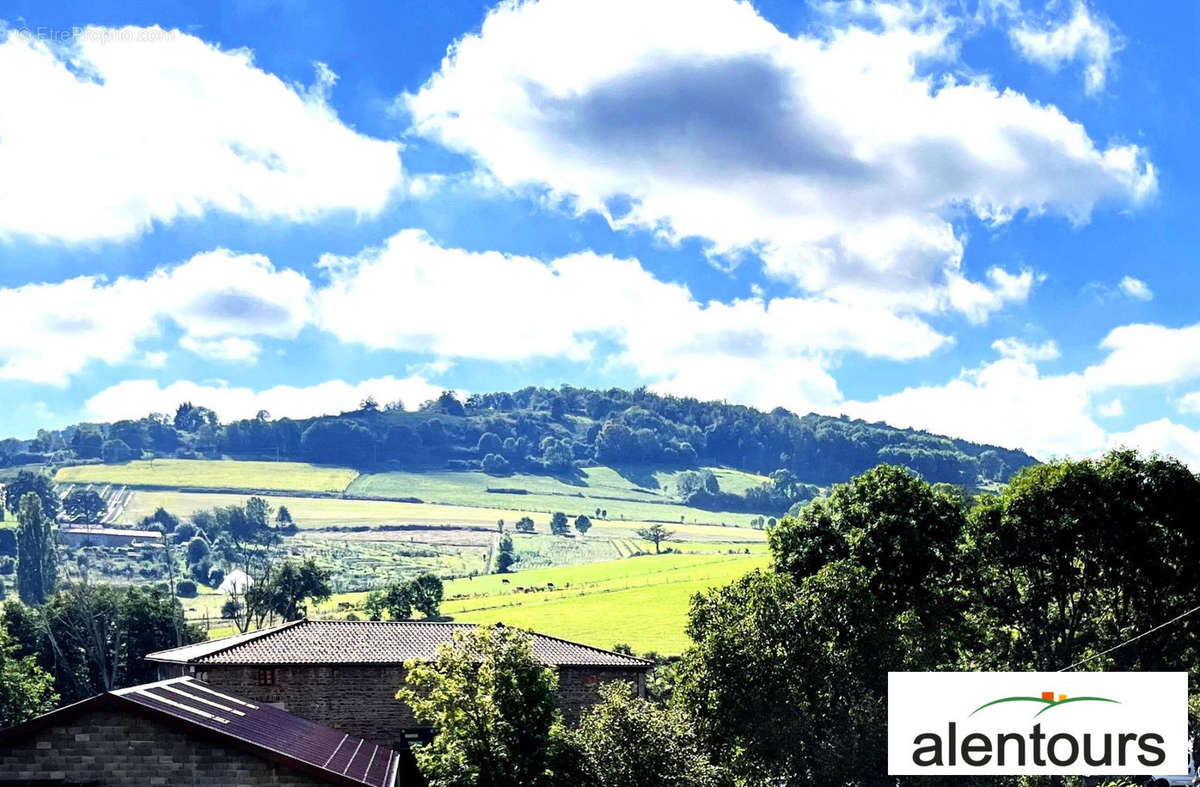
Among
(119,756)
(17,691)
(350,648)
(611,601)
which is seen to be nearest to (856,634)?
(350,648)

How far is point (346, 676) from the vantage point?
156 ft

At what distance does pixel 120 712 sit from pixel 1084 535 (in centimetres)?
3596

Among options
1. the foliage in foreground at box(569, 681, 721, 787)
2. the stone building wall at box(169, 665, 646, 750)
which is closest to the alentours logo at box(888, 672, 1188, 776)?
the foliage in foreground at box(569, 681, 721, 787)

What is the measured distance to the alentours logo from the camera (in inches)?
1186

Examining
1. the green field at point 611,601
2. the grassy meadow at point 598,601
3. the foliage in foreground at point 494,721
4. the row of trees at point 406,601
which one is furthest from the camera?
the row of trees at point 406,601

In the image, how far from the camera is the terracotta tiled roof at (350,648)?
1882 inches

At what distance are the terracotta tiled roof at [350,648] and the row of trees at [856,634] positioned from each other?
9225 millimetres

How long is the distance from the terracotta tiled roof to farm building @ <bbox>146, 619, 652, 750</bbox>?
48mm

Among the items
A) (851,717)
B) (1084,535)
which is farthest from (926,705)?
(1084,535)

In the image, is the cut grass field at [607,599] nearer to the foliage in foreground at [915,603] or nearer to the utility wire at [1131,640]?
the foliage in foreground at [915,603]

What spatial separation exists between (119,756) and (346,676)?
22551 millimetres

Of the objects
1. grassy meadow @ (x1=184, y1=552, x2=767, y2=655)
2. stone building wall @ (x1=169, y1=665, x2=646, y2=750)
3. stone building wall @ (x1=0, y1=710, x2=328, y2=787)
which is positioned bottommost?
grassy meadow @ (x1=184, y1=552, x2=767, y2=655)

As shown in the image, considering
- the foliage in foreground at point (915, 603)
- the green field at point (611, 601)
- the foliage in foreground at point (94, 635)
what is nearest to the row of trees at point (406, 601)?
the green field at point (611, 601)

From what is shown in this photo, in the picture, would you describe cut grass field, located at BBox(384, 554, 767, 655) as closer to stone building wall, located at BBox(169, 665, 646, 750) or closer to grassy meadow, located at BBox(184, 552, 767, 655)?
grassy meadow, located at BBox(184, 552, 767, 655)
